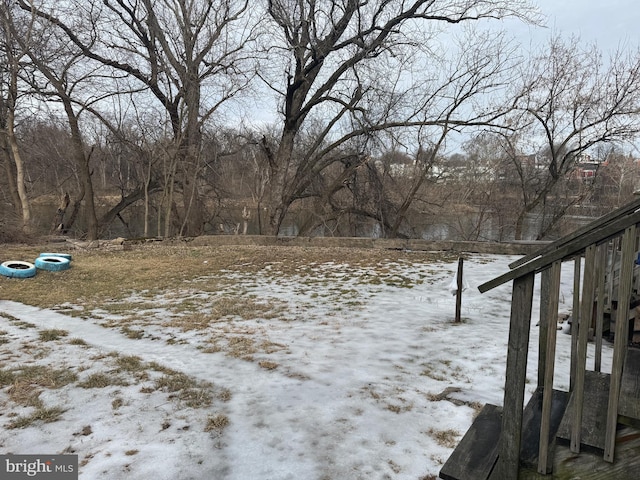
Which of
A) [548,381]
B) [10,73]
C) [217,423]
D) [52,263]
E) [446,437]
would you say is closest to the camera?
[548,381]

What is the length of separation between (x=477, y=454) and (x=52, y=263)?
7657 mm

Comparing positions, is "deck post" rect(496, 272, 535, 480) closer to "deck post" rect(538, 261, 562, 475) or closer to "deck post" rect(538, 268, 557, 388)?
"deck post" rect(538, 261, 562, 475)

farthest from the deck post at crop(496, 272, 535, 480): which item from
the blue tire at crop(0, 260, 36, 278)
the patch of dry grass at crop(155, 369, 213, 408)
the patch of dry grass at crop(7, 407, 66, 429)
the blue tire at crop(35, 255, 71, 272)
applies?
the blue tire at crop(35, 255, 71, 272)

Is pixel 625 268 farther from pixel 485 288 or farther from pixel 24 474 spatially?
pixel 24 474

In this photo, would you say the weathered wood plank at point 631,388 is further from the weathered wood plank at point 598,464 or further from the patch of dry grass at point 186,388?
the patch of dry grass at point 186,388

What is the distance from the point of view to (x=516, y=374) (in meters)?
1.51

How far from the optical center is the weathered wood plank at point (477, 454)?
5.49 feet

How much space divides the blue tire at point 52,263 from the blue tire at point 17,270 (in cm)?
24

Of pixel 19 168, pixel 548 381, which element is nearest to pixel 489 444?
pixel 548 381

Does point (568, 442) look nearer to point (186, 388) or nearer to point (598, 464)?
point (598, 464)

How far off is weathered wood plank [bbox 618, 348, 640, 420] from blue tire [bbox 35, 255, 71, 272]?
8060 mm

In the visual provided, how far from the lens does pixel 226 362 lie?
330cm

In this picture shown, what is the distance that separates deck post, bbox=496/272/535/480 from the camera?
1462 mm

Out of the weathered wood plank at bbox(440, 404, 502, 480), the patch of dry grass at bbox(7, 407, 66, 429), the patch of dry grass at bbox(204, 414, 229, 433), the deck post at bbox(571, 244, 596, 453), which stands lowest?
the patch of dry grass at bbox(7, 407, 66, 429)
